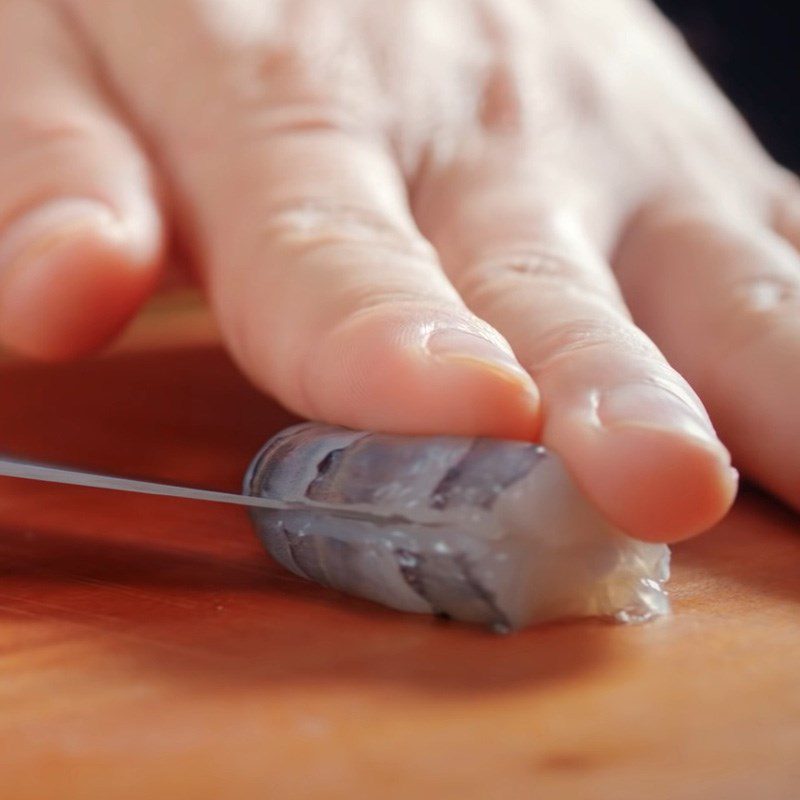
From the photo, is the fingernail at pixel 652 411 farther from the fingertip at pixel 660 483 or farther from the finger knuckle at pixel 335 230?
the finger knuckle at pixel 335 230

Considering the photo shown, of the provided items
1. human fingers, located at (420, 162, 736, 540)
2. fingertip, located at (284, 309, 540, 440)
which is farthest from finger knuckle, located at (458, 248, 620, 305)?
fingertip, located at (284, 309, 540, 440)

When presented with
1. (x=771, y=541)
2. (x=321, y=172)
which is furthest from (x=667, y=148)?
(x=771, y=541)

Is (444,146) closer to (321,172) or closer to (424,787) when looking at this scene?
(321,172)

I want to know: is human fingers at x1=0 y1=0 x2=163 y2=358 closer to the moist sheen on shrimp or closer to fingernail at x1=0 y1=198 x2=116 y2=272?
fingernail at x1=0 y1=198 x2=116 y2=272

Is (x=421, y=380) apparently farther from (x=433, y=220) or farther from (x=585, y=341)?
(x=433, y=220)

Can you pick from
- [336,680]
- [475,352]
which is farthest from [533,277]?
[336,680]

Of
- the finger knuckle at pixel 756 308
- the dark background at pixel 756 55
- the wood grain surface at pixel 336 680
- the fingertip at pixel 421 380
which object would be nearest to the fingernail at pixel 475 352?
the fingertip at pixel 421 380
